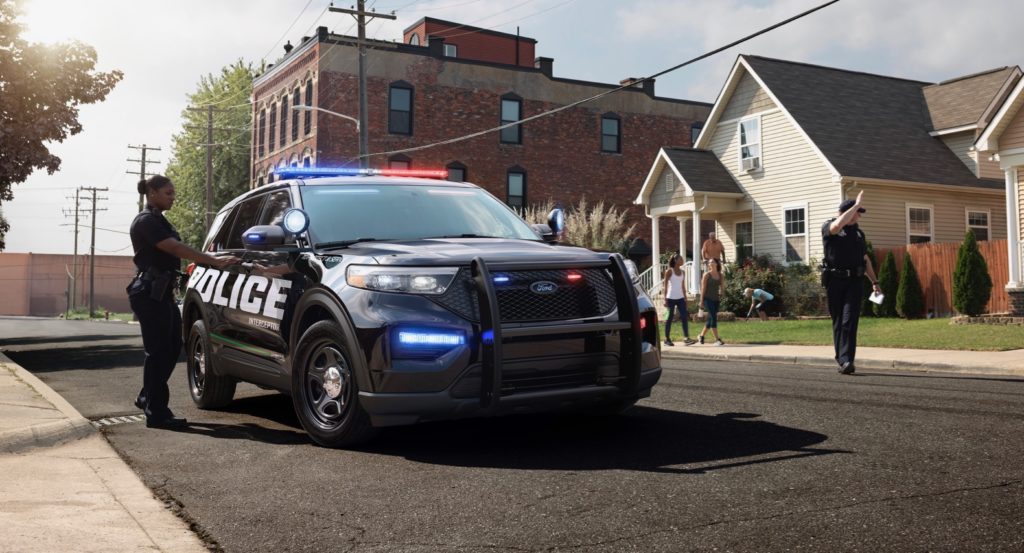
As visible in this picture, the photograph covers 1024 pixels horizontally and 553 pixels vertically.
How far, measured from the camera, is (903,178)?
2667 centimetres

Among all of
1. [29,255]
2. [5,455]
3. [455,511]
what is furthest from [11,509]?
[29,255]

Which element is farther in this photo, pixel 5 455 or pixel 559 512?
pixel 5 455

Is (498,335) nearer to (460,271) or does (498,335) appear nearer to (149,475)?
(460,271)

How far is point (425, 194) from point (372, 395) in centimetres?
221

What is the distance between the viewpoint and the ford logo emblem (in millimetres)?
5672

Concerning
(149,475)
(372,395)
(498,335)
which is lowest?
(149,475)

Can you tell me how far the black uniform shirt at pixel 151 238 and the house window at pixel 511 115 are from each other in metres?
37.5

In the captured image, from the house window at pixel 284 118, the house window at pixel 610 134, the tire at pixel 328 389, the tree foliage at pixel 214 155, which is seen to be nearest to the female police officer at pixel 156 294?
the tire at pixel 328 389

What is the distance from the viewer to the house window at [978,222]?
2811cm

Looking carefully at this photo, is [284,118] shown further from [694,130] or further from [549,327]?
[549,327]

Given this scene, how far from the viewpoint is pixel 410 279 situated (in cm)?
563

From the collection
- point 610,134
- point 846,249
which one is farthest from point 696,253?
point 610,134

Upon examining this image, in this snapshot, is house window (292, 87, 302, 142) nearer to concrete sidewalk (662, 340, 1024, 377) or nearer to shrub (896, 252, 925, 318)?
shrub (896, 252, 925, 318)

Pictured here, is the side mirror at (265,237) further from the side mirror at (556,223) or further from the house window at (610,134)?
the house window at (610,134)
